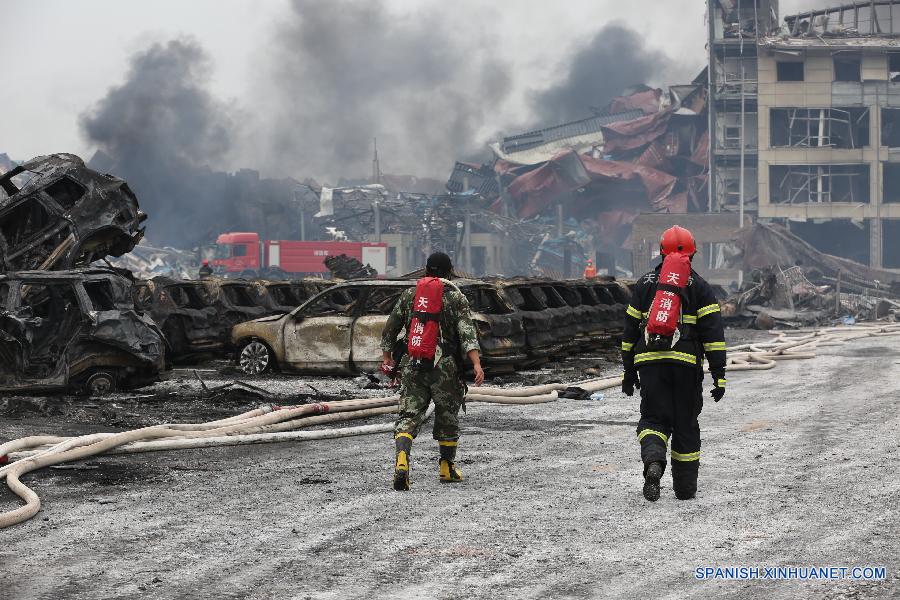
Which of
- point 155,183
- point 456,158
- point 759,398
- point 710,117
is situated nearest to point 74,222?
point 759,398

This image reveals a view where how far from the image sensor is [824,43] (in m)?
85.0

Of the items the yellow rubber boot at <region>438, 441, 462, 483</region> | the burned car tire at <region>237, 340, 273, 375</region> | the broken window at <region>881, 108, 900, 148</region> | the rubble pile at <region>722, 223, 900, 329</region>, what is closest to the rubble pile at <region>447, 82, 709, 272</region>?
the broken window at <region>881, 108, 900, 148</region>

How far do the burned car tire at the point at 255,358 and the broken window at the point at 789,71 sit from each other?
7715 centimetres

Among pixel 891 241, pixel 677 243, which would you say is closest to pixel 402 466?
pixel 677 243

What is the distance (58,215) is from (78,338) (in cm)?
652

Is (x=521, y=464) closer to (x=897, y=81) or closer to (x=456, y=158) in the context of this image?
(x=897, y=81)

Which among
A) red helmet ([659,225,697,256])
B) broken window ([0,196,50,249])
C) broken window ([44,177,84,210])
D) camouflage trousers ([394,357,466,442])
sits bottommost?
camouflage trousers ([394,357,466,442])

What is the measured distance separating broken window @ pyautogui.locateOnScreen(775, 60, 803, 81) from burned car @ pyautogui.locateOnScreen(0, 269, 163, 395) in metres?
79.9

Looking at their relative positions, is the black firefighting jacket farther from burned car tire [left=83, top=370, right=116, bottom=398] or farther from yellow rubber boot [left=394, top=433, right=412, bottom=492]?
burned car tire [left=83, top=370, right=116, bottom=398]

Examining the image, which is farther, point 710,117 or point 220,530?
point 710,117

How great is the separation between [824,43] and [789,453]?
81.6m

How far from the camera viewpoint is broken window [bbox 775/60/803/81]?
87.1 m

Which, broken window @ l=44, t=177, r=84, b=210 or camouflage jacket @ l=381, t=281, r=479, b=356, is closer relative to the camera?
camouflage jacket @ l=381, t=281, r=479, b=356

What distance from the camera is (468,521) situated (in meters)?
6.88
